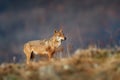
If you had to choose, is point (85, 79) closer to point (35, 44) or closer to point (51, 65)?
point (51, 65)

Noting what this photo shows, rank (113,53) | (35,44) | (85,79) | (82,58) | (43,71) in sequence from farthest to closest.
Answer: (35,44) < (113,53) < (82,58) < (43,71) < (85,79)

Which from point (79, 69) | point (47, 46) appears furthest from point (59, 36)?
point (79, 69)

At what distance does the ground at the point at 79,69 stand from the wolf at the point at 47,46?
13.4 metres

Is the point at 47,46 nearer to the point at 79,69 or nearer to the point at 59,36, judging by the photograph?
the point at 59,36

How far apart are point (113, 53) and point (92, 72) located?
2.83 m

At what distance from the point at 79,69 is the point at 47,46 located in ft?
55.0

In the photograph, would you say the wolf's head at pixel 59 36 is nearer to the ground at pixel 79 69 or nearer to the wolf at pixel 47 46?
the wolf at pixel 47 46

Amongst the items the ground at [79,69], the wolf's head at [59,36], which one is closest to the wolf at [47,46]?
the wolf's head at [59,36]

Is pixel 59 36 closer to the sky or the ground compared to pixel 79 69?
closer to the sky

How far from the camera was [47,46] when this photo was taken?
96.1 ft

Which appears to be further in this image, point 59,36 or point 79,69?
point 59,36

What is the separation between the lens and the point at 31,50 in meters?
31.4

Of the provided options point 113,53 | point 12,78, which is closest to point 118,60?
point 113,53

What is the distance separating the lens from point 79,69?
12.6m
